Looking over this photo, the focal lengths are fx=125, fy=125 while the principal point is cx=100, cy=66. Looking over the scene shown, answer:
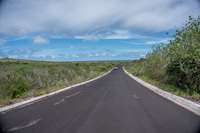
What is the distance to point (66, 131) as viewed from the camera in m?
3.39

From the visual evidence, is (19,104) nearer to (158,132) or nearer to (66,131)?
(66,131)

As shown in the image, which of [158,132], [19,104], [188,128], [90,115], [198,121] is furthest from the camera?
[19,104]

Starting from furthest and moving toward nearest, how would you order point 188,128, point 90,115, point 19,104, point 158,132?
point 19,104
point 90,115
point 188,128
point 158,132

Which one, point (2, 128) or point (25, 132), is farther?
point (2, 128)

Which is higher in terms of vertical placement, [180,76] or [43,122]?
[180,76]

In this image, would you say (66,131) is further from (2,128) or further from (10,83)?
(10,83)

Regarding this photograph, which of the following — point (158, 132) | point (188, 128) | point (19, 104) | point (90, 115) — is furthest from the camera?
point (19, 104)

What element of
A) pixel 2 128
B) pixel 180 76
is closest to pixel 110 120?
pixel 2 128

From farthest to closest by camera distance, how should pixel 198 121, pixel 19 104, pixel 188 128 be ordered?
pixel 19 104
pixel 198 121
pixel 188 128

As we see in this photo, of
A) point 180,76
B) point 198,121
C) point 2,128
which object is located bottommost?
point 198,121

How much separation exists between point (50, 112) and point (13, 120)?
3.86ft

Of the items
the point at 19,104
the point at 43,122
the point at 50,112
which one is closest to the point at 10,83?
the point at 19,104

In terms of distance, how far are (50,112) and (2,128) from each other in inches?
59.9

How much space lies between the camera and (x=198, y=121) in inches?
153
